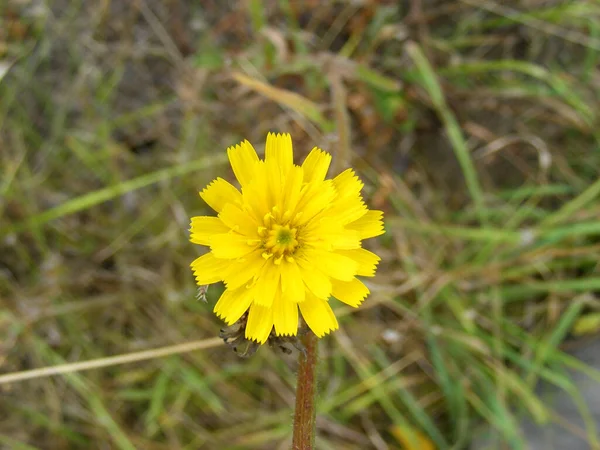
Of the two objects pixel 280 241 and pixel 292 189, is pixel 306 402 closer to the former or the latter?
pixel 280 241

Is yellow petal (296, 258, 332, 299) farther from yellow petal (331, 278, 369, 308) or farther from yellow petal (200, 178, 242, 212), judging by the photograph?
yellow petal (200, 178, 242, 212)

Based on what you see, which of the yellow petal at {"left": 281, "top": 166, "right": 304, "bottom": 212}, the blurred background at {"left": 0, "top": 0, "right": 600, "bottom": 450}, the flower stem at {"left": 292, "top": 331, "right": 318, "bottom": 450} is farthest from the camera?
the blurred background at {"left": 0, "top": 0, "right": 600, "bottom": 450}

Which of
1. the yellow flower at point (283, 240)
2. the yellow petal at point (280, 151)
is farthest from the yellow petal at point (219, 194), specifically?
the yellow petal at point (280, 151)

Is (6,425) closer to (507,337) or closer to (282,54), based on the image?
(282,54)

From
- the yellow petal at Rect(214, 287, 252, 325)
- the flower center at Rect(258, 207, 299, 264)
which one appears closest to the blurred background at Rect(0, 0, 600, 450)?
the flower center at Rect(258, 207, 299, 264)

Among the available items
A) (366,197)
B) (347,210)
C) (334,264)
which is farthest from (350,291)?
(366,197)

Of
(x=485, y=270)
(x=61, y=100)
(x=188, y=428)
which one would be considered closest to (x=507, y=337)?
(x=485, y=270)
